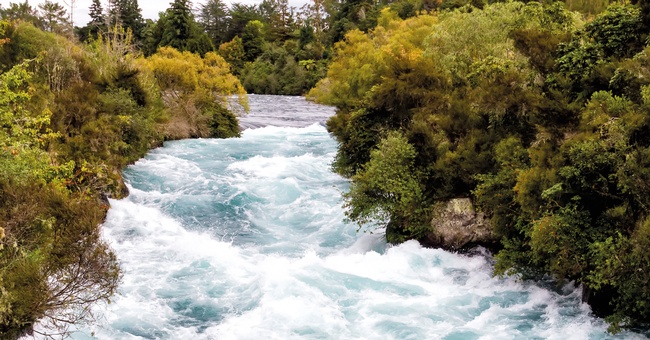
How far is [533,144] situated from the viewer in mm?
12703

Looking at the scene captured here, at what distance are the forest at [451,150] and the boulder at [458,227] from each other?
0.81ft

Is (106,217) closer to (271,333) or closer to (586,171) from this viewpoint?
(271,333)

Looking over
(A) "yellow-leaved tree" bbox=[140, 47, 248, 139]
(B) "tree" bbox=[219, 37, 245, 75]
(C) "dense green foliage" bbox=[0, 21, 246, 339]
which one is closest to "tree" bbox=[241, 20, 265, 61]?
(B) "tree" bbox=[219, 37, 245, 75]

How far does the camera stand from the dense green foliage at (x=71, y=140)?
8.55 metres

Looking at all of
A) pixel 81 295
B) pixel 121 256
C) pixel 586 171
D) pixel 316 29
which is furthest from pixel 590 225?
pixel 316 29

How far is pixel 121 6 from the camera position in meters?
84.4

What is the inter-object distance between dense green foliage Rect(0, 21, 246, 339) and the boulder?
7958mm

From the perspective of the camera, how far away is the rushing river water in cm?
1088

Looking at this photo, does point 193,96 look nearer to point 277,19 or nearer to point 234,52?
point 234,52

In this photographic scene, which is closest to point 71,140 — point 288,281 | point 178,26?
point 288,281

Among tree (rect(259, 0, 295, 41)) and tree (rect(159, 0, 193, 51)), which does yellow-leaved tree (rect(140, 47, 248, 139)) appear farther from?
tree (rect(259, 0, 295, 41))

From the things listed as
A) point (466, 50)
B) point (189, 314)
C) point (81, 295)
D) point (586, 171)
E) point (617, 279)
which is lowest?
point (189, 314)

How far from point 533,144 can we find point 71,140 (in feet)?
44.3

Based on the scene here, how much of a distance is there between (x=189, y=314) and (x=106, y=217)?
6.46m
